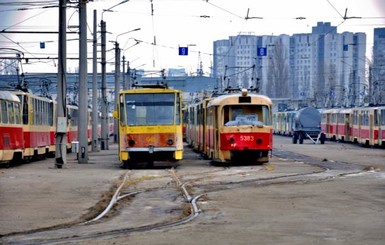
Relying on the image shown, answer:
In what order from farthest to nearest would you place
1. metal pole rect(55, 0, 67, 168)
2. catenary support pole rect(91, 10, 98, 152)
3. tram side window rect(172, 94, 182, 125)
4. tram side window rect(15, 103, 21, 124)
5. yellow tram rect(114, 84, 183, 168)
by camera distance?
catenary support pole rect(91, 10, 98, 152), tram side window rect(15, 103, 21, 124), metal pole rect(55, 0, 67, 168), tram side window rect(172, 94, 182, 125), yellow tram rect(114, 84, 183, 168)

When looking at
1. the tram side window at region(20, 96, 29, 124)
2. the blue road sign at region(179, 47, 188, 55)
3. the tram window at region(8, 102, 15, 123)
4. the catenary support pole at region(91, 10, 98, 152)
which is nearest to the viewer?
the tram window at region(8, 102, 15, 123)

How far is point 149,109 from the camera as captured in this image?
3275 cm

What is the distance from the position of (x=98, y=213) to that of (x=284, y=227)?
4.27 meters

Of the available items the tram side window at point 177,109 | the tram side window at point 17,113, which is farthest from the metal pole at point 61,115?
the tram side window at point 177,109

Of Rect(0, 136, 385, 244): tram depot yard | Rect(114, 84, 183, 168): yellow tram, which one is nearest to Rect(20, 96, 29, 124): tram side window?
Rect(114, 84, 183, 168): yellow tram

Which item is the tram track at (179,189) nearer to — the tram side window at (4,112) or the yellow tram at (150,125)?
the yellow tram at (150,125)

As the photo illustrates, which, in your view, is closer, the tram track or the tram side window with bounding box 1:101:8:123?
the tram track

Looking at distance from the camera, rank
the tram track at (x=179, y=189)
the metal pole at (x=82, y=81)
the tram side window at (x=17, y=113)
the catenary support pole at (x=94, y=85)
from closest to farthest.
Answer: the tram track at (x=179, y=189) < the tram side window at (x=17, y=113) < the metal pole at (x=82, y=81) < the catenary support pole at (x=94, y=85)

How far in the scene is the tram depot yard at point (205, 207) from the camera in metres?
13.4

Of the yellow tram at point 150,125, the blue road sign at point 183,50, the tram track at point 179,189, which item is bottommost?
the tram track at point 179,189

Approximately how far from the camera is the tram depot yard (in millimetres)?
13398

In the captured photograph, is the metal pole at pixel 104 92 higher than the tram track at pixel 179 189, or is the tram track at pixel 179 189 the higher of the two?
the metal pole at pixel 104 92

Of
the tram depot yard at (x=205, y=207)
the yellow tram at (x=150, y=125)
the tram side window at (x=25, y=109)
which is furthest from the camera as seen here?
the tram side window at (x=25, y=109)

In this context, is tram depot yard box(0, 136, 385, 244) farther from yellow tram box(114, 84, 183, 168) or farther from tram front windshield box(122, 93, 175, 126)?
tram front windshield box(122, 93, 175, 126)
